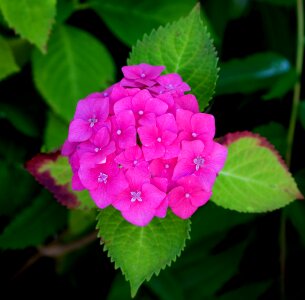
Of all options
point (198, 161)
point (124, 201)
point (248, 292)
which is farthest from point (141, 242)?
point (248, 292)

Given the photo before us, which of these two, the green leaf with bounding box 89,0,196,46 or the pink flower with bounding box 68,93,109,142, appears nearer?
the pink flower with bounding box 68,93,109,142

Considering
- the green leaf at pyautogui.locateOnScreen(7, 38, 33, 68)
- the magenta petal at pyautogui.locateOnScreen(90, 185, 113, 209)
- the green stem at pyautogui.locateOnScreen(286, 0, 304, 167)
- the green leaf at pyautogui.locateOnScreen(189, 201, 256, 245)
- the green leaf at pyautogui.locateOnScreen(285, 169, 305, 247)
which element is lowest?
the green leaf at pyautogui.locateOnScreen(285, 169, 305, 247)

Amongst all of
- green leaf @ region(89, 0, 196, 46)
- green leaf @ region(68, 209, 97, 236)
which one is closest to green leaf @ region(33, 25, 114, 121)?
green leaf @ region(89, 0, 196, 46)

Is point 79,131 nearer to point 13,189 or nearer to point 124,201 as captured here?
point 124,201

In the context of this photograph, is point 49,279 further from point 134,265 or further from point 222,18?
point 222,18

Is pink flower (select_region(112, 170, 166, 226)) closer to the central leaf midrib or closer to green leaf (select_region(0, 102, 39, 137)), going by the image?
the central leaf midrib
